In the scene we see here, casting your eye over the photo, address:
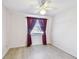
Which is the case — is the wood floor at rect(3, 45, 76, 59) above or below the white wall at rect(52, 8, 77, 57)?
below

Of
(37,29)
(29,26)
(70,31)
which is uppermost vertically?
(29,26)

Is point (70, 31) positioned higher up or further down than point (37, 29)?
further down

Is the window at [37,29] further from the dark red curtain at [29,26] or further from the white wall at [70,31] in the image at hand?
the white wall at [70,31]

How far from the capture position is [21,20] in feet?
15.0

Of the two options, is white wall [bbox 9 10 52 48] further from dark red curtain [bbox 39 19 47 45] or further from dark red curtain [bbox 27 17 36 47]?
dark red curtain [bbox 39 19 47 45]

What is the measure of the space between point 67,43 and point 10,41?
3.26 meters

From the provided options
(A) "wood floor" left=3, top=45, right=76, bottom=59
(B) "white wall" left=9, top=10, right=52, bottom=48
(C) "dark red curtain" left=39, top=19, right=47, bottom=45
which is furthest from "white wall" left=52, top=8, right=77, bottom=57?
(B) "white wall" left=9, top=10, right=52, bottom=48

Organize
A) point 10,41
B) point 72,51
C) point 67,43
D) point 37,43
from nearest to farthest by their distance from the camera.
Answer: point 72,51, point 67,43, point 10,41, point 37,43

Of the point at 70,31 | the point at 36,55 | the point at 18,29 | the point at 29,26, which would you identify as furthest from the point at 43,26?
the point at 36,55

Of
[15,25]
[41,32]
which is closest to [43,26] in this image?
[41,32]

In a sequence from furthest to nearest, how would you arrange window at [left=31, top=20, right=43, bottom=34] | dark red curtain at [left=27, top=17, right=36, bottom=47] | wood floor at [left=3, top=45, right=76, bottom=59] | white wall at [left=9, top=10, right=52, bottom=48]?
window at [left=31, top=20, right=43, bottom=34] → dark red curtain at [left=27, top=17, right=36, bottom=47] → white wall at [left=9, top=10, right=52, bottom=48] → wood floor at [left=3, top=45, right=76, bottom=59]

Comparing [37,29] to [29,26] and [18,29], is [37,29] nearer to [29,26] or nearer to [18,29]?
[29,26]

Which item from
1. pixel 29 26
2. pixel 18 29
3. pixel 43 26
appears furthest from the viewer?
pixel 43 26

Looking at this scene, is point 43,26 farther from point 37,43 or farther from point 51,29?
point 37,43
